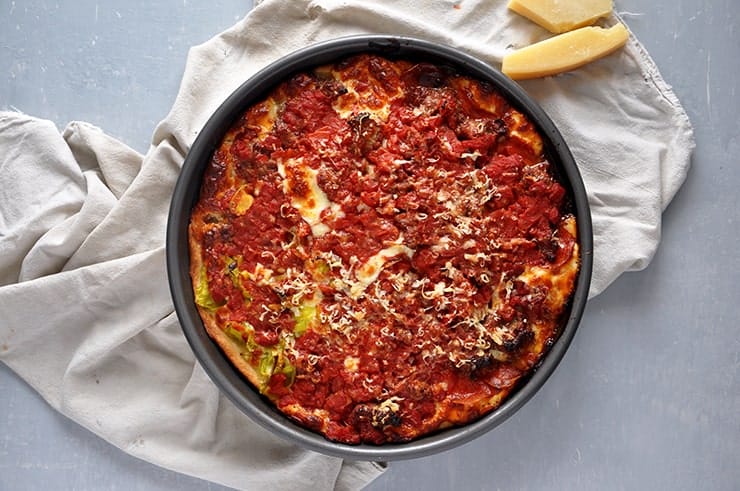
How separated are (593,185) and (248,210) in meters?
1.38

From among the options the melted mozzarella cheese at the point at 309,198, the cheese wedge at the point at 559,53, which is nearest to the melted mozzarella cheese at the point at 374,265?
the melted mozzarella cheese at the point at 309,198

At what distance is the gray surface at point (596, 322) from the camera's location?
3.56 metres

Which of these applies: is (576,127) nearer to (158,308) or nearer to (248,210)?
(248,210)

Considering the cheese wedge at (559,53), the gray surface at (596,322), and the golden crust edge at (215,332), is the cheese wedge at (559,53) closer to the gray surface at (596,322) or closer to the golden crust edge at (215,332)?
the gray surface at (596,322)

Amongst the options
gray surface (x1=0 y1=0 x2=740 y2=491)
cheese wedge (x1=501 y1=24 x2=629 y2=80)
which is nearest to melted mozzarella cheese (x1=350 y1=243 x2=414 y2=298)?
cheese wedge (x1=501 y1=24 x2=629 y2=80)

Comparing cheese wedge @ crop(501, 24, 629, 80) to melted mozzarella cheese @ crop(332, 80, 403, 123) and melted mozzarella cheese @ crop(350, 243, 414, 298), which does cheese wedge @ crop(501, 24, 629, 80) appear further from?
Answer: melted mozzarella cheese @ crop(350, 243, 414, 298)

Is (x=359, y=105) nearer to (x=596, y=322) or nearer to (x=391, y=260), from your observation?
(x=391, y=260)

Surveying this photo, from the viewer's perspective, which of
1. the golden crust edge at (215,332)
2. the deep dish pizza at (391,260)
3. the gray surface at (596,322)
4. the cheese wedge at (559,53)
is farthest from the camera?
the gray surface at (596,322)

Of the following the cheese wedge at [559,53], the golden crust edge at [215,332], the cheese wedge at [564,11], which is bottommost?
the golden crust edge at [215,332]

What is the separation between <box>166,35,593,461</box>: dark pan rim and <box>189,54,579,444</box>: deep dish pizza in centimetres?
5

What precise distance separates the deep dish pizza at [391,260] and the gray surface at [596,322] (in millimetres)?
636

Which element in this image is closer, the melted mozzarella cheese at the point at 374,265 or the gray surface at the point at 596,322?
the melted mozzarella cheese at the point at 374,265

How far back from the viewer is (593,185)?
135 inches

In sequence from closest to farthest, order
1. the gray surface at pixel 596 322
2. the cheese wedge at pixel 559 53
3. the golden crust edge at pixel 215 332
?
the golden crust edge at pixel 215 332 < the cheese wedge at pixel 559 53 < the gray surface at pixel 596 322
